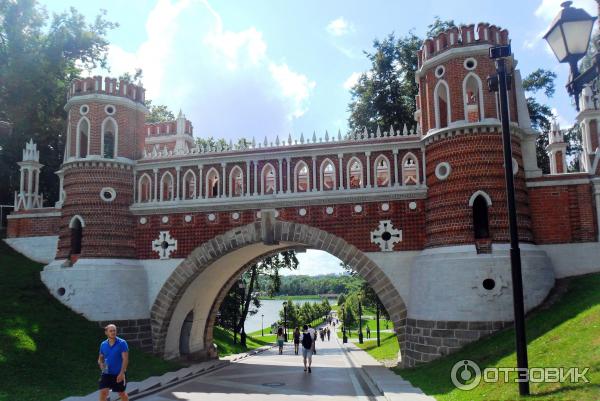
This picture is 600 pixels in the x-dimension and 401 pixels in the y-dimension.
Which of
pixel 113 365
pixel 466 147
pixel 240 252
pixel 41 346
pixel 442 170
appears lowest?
pixel 41 346

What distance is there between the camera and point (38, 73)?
23.4m

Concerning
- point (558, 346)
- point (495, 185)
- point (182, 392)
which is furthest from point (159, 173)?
point (558, 346)

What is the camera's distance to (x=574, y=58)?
5.28m

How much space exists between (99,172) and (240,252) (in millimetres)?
5798

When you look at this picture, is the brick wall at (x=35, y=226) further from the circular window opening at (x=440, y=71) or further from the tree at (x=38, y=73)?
the circular window opening at (x=440, y=71)

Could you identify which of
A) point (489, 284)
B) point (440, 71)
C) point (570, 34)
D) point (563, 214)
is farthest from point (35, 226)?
point (570, 34)

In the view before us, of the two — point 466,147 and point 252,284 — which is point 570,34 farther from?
point 252,284

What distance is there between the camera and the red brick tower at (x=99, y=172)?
59.1 ft

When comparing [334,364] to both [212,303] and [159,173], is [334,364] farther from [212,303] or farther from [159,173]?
[159,173]

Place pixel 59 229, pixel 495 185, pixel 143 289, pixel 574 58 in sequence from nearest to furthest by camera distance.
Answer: pixel 574 58, pixel 495 185, pixel 143 289, pixel 59 229

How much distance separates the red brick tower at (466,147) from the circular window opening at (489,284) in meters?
0.88

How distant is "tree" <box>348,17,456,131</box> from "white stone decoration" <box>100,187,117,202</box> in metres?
13.8

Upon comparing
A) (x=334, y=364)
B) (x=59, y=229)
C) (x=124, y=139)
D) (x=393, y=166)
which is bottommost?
(x=334, y=364)

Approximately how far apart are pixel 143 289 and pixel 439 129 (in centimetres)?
1123
